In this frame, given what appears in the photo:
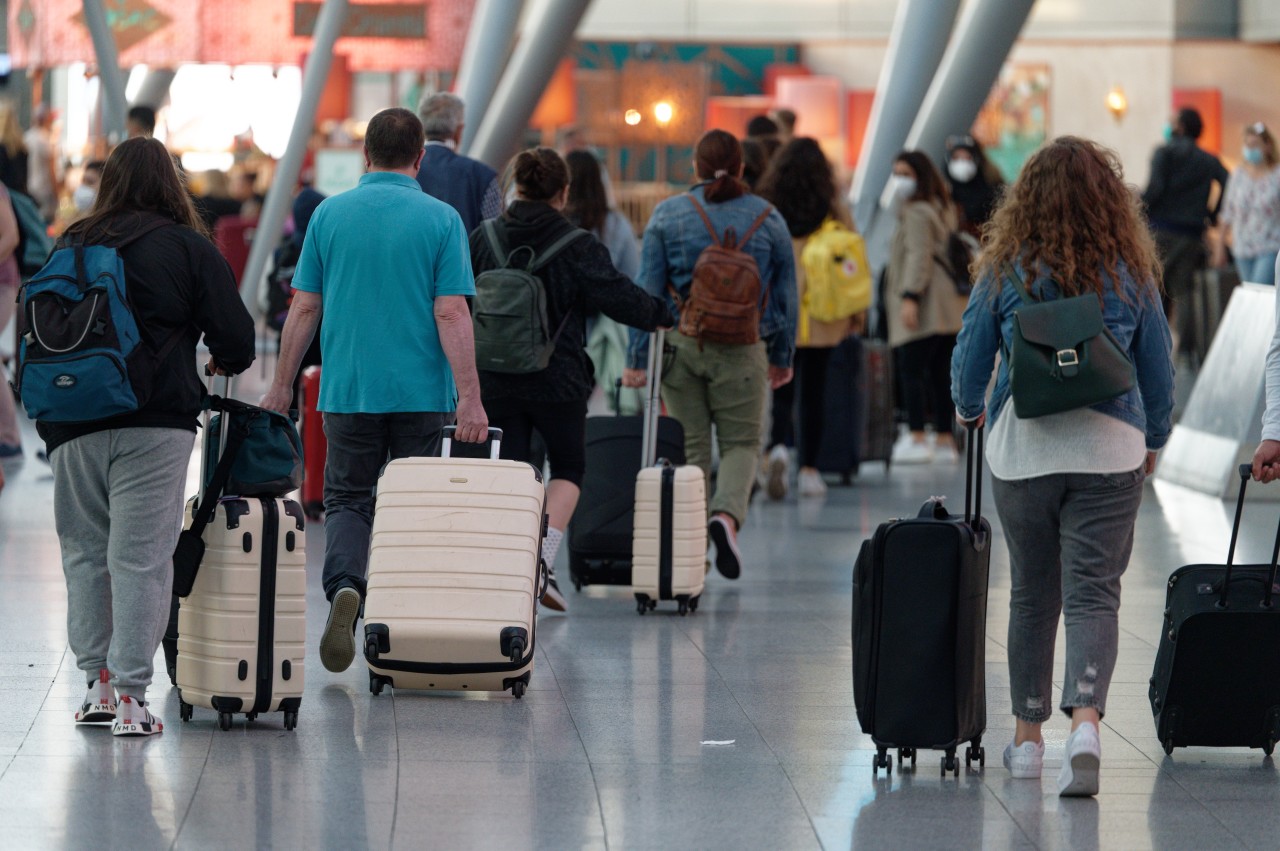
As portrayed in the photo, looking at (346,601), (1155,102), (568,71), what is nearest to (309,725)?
(346,601)

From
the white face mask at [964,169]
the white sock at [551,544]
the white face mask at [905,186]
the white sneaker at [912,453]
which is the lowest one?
the white sneaker at [912,453]

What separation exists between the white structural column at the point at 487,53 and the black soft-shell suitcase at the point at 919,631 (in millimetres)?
12349

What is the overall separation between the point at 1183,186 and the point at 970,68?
2.27 m

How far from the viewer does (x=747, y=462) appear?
8820mm

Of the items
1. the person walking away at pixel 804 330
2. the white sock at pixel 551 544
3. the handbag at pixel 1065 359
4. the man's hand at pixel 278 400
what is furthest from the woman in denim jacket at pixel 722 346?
the handbag at pixel 1065 359

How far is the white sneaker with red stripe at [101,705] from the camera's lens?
5594mm

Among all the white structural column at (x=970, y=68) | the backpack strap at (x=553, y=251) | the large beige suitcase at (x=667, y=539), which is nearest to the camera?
the backpack strap at (x=553, y=251)

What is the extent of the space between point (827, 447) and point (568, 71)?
16.3 metres

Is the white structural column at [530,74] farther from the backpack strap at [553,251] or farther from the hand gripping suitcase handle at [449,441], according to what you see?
the hand gripping suitcase handle at [449,441]

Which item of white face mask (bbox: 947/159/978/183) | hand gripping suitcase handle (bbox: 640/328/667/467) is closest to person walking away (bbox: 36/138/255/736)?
hand gripping suitcase handle (bbox: 640/328/667/467)

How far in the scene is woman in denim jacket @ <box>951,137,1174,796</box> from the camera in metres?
5.06

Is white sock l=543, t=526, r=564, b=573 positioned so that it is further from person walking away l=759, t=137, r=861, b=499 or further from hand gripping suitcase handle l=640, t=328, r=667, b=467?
person walking away l=759, t=137, r=861, b=499

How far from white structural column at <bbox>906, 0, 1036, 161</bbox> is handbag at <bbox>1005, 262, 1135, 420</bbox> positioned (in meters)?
11.4

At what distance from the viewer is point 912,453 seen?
547 inches
